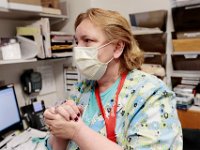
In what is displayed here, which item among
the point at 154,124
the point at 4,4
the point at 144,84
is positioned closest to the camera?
the point at 154,124

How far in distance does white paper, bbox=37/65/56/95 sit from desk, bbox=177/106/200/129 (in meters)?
1.27

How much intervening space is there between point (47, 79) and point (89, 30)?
1.45 metres

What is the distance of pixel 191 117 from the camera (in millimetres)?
1603

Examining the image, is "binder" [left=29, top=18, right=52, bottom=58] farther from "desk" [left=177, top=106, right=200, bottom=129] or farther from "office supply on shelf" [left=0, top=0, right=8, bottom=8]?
"desk" [left=177, top=106, right=200, bottom=129]

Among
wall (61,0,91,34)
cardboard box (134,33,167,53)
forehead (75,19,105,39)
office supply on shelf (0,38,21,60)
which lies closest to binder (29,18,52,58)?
office supply on shelf (0,38,21,60)

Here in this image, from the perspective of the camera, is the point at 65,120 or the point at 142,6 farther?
the point at 142,6

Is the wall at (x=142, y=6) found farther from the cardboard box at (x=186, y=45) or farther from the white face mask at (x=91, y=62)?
the white face mask at (x=91, y=62)

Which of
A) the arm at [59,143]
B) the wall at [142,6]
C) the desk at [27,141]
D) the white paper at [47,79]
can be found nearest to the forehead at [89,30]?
the arm at [59,143]

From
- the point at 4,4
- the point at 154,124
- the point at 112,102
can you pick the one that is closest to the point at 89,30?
the point at 112,102

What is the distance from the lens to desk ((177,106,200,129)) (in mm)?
1577

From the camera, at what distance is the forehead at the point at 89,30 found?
893 mm

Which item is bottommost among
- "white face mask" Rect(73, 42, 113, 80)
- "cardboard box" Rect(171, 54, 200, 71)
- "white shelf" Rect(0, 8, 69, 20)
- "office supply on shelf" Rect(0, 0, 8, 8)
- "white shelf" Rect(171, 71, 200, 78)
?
"white shelf" Rect(171, 71, 200, 78)

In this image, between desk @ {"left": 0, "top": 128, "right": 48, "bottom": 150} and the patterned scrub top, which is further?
desk @ {"left": 0, "top": 128, "right": 48, "bottom": 150}

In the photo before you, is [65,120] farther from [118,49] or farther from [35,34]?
[35,34]
